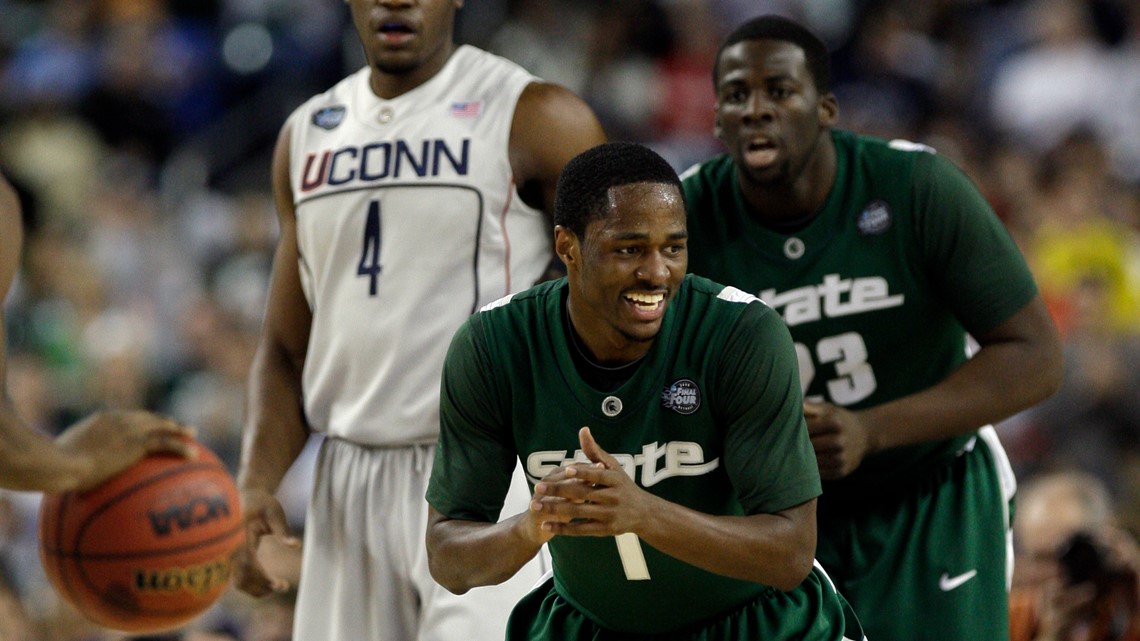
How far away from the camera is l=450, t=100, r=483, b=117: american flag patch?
13.4 ft

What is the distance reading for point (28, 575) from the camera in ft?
24.8

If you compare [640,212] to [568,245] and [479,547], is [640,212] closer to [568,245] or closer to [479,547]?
[568,245]

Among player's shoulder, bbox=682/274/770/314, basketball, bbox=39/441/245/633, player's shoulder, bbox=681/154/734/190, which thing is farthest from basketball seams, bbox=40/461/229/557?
player's shoulder, bbox=681/154/734/190

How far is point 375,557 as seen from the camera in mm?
3967

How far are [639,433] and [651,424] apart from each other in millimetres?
31

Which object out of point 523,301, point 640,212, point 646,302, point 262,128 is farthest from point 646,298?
point 262,128

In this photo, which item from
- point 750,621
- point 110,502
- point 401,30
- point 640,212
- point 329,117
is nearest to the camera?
point 640,212

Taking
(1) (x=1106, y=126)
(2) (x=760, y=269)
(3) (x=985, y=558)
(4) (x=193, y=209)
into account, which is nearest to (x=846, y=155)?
(2) (x=760, y=269)

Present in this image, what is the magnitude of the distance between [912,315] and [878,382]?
7.5 inches

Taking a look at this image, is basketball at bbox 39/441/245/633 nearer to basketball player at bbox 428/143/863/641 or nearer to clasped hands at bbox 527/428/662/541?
basketball player at bbox 428/143/863/641

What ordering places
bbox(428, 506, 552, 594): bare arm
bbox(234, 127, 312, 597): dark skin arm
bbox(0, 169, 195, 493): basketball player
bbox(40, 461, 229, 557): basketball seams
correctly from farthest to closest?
bbox(234, 127, 312, 597): dark skin arm < bbox(40, 461, 229, 557): basketball seams < bbox(0, 169, 195, 493): basketball player < bbox(428, 506, 552, 594): bare arm

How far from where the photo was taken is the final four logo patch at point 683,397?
9.99 feet

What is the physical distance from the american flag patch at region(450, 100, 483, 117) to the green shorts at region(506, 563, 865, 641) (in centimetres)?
132

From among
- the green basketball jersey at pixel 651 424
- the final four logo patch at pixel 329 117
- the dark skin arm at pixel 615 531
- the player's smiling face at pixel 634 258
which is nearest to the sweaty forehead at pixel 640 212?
the player's smiling face at pixel 634 258
